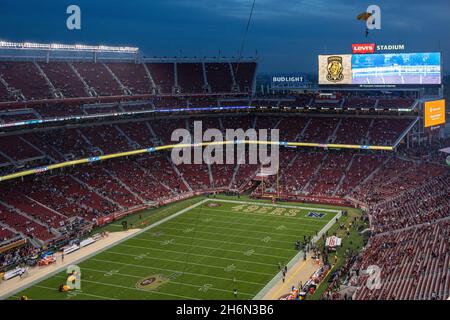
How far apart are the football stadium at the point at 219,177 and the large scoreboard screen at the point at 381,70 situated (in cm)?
14

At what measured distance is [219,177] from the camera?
48312mm

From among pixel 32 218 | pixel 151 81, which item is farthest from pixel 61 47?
A: pixel 32 218

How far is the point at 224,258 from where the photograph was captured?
91.1ft

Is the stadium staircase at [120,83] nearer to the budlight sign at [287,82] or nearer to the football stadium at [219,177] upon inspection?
the football stadium at [219,177]

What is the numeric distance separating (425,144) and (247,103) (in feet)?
68.6

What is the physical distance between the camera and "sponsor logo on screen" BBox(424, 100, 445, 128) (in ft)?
149

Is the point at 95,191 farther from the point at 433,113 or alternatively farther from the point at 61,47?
the point at 433,113

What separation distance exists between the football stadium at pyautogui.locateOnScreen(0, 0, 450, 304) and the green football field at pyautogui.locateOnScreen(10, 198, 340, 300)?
0.14 meters

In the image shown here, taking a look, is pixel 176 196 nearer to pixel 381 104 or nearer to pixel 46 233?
pixel 46 233

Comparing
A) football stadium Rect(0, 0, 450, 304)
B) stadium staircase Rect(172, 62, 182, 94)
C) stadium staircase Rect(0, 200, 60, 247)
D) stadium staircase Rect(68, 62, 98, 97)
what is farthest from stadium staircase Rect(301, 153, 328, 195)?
stadium staircase Rect(68, 62, 98, 97)

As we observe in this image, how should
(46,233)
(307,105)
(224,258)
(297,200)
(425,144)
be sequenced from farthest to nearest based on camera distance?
(307,105) → (425,144) → (297,200) → (46,233) → (224,258)

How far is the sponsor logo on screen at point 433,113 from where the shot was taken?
149 feet

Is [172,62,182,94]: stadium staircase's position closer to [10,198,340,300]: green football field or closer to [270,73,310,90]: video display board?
[270,73,310,90]: video display board
